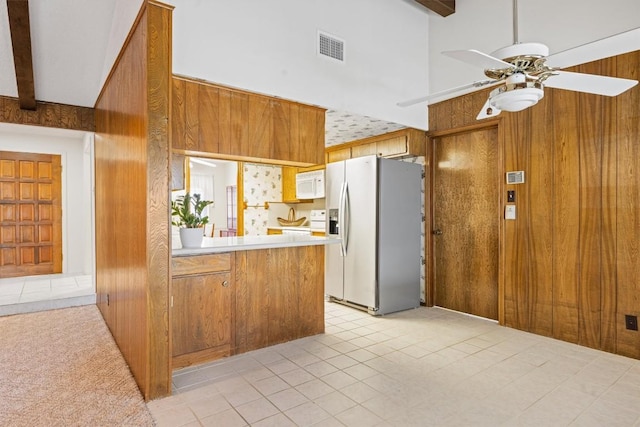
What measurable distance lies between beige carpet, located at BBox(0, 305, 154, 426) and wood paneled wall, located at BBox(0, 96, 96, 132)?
2449mm

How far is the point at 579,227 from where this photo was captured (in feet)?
10.6

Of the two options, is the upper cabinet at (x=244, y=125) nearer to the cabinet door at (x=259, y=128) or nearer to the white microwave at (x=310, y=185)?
the cabinet door at (x=259, y=128)

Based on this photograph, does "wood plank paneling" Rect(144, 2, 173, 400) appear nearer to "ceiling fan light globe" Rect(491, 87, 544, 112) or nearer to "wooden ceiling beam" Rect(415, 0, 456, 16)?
"ceiling fan light globe" Rect(491, 87, 544, 112)

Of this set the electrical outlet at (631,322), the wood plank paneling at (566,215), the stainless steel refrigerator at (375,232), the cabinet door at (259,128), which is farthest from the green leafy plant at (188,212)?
the electrical outlet at (631,322)

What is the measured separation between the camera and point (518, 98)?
206cm

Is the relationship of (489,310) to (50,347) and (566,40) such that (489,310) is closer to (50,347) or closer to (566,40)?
(566,40)

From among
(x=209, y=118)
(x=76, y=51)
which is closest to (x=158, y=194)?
(x=209, y=118)

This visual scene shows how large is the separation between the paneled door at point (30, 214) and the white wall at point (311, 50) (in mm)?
4525

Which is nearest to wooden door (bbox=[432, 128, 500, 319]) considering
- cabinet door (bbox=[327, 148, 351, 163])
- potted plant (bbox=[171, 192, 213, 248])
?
cabinet door (bbox=[327, 148, 351, 163])

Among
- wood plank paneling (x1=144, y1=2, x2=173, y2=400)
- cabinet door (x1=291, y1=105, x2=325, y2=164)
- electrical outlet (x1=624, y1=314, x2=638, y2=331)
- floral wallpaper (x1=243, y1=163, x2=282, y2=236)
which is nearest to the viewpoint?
wood plank paneling (x1=144, y1=2, x2=173, y2=400)

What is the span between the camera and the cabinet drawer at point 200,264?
106 inches

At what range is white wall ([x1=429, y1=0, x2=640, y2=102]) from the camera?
3.05 meters

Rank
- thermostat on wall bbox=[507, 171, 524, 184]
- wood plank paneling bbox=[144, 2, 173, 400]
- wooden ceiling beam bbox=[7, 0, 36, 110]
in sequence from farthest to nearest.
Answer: thermostat on wall bbox=[507, 171, 524, 184]
wooden ceiling beam bbox=[7, 0, 36, 110]
wood plank paneling bbox=[144, 2, 173, 400]

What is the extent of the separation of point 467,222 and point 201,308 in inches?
123
